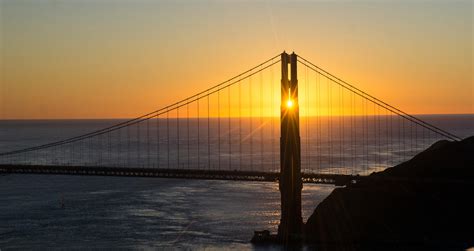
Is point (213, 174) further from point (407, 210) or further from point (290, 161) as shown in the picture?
point (407, 210)

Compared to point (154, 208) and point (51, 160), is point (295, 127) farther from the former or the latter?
point (51, 160)

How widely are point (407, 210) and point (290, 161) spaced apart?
9.72 m

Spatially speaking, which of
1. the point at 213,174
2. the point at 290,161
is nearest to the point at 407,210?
the point at 290,161

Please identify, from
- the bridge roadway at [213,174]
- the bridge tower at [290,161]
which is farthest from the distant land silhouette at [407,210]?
the bridge tower at [290,161]

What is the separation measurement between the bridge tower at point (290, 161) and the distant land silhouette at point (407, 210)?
73.7 inches

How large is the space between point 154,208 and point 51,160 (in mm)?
68653

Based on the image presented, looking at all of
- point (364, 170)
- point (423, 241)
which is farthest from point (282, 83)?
point (364, 170)

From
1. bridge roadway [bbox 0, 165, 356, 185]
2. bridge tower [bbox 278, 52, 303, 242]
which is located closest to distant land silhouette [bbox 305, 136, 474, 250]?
bridge roadway [bbox 0, 165, 356, 185]

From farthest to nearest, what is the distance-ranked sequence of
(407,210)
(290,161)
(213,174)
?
(213,174) < (407,210) < (290,161)

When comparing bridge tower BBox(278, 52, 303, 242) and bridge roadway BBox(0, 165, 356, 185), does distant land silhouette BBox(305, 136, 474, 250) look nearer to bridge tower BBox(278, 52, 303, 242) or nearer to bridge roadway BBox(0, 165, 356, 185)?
bridge roadway BBox(0, 165, 356, 185)

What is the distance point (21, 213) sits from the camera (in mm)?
63094

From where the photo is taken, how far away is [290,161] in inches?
2007

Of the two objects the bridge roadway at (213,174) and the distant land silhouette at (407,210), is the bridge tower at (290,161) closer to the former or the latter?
the distant land silhouette at (407,210)

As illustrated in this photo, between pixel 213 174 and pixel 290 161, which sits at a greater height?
pixel 290 161
